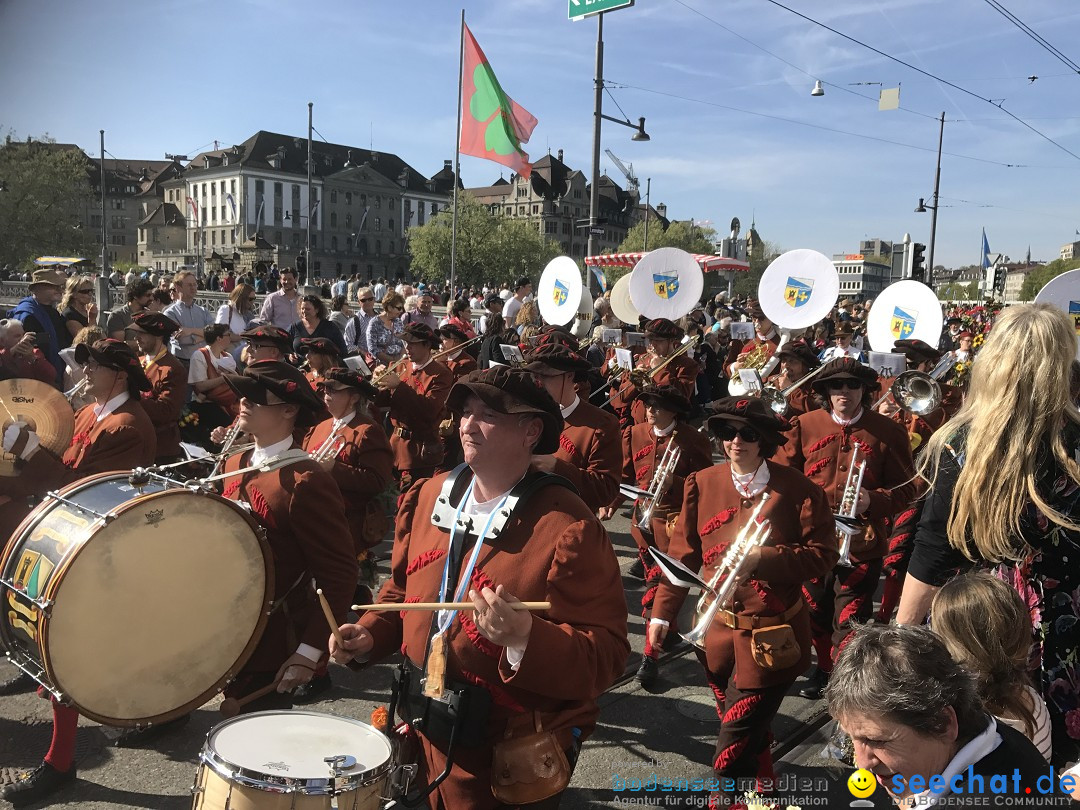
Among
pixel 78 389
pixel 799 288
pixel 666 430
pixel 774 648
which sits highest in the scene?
pixel 799 288

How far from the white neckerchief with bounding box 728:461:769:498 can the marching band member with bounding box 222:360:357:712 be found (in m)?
1.92

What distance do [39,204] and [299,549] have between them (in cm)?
4868

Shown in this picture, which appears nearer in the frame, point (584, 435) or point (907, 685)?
point (907, 685)

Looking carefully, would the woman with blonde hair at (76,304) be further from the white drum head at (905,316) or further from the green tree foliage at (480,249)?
the green tree foliage at (480,249)

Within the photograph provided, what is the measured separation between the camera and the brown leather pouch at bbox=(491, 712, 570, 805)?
103 inches

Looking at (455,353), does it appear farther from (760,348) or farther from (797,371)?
(760,348)

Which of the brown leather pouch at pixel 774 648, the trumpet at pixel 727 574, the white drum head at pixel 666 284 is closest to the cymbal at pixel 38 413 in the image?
the trumpet at pixel 727 574

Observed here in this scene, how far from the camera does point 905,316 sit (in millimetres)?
9195

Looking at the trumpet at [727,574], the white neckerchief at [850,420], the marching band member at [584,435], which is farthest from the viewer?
the white neckerchief at [850,420]

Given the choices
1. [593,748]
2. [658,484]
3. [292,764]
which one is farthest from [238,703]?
[658,484]

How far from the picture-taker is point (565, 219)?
126 meters

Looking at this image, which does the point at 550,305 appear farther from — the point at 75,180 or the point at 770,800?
the point at 75,180

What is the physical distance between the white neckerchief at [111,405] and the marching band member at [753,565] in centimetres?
339

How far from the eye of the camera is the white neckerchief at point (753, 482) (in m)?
4.23
